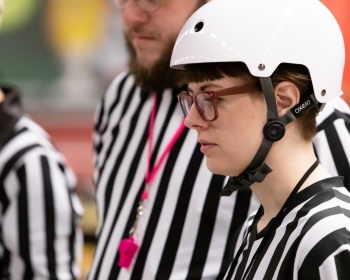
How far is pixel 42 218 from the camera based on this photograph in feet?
9.48

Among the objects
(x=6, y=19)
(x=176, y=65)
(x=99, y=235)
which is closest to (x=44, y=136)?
(x=99, y=235)

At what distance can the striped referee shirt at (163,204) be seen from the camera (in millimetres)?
2354

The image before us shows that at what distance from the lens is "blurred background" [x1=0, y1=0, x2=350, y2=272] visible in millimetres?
5082

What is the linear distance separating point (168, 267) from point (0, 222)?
65cm

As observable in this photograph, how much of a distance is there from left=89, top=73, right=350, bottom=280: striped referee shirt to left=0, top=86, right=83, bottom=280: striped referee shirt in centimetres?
19

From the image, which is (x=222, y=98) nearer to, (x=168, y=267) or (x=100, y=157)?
(x=168, y=267)

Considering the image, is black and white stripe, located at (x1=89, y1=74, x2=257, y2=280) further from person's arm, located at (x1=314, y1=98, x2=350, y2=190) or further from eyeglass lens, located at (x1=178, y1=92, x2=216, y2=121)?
eyeglass lens, located at (x1=178, y1=92, x2=216, y2=121)

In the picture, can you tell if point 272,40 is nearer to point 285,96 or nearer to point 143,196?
point 285,96

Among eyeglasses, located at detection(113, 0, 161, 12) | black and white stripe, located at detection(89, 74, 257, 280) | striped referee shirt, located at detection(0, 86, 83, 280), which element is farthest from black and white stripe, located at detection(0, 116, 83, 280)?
eyeglasses, located at detection(113, 0, 161, 12)

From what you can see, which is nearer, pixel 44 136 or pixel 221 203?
pixel 221 203

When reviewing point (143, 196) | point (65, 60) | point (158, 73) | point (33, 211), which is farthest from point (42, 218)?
point (65, 60)

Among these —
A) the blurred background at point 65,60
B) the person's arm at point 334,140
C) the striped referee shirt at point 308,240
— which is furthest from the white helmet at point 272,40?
the blurred background at point 65,60

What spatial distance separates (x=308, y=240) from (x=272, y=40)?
36 cm

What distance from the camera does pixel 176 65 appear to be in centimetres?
194
